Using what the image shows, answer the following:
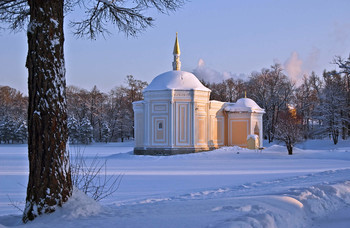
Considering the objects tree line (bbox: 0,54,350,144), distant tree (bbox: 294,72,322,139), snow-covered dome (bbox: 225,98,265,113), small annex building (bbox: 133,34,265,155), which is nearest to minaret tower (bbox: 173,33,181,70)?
small annex building (bbox: 133,34,265,155)

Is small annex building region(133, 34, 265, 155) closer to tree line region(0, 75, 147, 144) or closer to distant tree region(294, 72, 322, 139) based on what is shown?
distant tree region(294, 72, 322, 139)

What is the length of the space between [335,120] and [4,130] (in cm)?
4589

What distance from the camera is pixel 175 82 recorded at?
2877 centimetres

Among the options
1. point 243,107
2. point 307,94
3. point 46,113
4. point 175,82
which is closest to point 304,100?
point 307,94

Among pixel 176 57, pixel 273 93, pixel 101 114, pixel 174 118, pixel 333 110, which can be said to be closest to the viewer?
pixel 174 118

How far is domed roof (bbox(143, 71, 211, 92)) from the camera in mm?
28328

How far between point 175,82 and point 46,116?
2334 cm

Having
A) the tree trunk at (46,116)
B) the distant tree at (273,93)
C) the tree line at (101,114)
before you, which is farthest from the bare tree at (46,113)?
the tree line at (101,114)

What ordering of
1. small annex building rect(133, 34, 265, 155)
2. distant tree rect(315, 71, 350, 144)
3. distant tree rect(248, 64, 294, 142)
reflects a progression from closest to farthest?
small annex building rect(133, 34, 265, 155) → distant tree rect(315, 71, 350, 144) → distant tree rect(248, 64, 294, 142)

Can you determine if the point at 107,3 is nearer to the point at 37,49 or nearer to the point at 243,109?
the point at 37,49

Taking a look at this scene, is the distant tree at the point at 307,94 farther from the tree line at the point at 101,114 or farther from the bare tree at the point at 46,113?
the bare tree at the point at 46,113

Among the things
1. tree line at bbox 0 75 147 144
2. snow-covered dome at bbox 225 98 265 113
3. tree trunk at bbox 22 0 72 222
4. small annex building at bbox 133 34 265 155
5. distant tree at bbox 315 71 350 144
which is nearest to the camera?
tree trunk at bbox 22 0 72 222

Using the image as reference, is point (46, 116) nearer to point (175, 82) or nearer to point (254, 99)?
point (175, 82)

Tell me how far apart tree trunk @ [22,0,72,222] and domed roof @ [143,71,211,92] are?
22.1 metres
